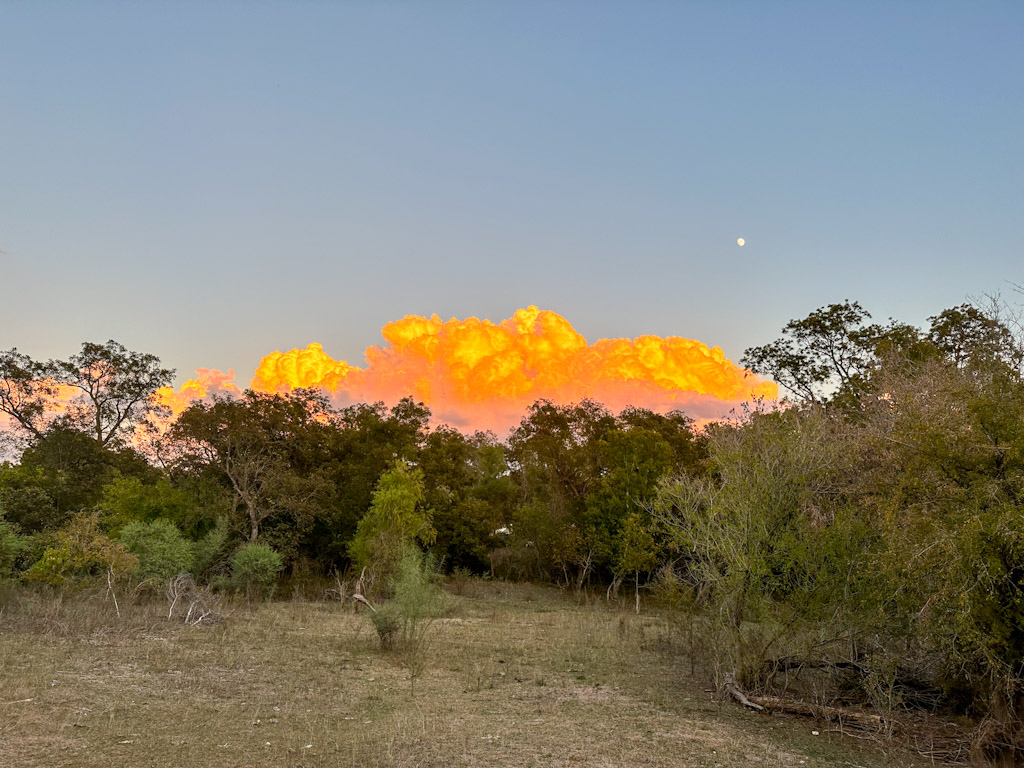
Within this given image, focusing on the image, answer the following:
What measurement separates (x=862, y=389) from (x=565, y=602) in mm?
16087

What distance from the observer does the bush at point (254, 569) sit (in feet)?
89.7

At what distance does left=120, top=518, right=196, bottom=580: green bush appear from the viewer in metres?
23.4

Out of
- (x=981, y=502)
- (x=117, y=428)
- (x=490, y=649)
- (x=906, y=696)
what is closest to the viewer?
(x=981, y=502)

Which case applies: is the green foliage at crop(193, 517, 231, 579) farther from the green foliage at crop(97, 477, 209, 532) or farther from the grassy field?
the grassy field

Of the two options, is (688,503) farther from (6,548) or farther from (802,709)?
(6,548)

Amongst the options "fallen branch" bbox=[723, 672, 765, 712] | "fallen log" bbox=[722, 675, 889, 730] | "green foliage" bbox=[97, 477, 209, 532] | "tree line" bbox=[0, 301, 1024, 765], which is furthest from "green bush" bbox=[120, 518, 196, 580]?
"fallen log" bbox=[722, 675, 889, 730]

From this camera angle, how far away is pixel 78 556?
19672 mm

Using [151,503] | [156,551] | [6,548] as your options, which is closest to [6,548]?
[6,548]

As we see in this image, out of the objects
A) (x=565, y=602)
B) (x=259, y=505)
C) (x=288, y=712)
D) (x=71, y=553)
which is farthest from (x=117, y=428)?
(x=288, y=712)

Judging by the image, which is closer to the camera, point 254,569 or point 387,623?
point 387,623

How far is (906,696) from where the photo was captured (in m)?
12.2

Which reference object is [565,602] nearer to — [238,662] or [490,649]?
[490,649]

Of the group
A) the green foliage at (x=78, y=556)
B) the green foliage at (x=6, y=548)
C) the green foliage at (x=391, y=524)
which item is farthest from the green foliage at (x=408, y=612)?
the green foliage at (x=6, y=548)

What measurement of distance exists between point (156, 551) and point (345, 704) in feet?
50.0
